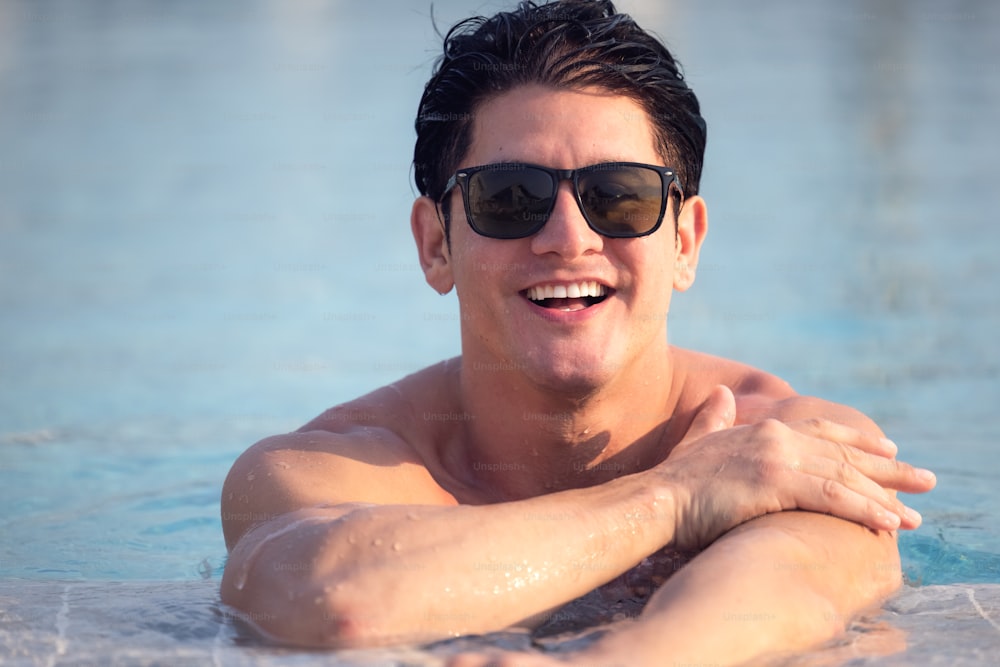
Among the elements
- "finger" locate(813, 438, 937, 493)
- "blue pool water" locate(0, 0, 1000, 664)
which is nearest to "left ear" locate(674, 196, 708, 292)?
"finger" locate(813, 438, 937, 493)

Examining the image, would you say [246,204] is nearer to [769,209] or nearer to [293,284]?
[293,284]

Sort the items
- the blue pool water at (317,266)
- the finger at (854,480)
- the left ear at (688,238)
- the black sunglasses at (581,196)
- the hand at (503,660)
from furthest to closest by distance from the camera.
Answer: the blue pool water at (317,266)
the left ear at (688,238)
the black sunglasses at (581,196)
the finger at (854,480)
the hand at (503,660)

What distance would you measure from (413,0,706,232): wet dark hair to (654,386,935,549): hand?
983 millimetres

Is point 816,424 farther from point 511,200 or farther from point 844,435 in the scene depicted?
point 511,200

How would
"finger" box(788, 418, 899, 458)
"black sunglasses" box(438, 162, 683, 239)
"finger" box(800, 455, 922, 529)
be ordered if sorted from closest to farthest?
1. "finger" box(800, 455, 922, 529)
2. "finger" box(788, 418, 899, 458)
3. "black sunglasses" box(438, 162, 683, 239)

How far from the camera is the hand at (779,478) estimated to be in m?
3.14

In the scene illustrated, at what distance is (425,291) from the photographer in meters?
10.3

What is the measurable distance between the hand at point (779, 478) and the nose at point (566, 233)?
2.05ft

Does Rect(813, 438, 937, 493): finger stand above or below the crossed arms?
above

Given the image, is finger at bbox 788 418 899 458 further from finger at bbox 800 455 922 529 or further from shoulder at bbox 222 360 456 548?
shoulder at bbox 222 360 456 548

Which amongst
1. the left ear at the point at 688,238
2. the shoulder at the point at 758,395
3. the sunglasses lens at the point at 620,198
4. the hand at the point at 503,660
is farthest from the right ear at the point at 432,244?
the hand at the point at 503,660

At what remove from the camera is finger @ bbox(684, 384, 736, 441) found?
3.49 metres

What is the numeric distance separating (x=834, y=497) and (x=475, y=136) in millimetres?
Result: 1496

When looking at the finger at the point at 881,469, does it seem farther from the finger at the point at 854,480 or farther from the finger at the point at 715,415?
the finger at the point at 715,415
